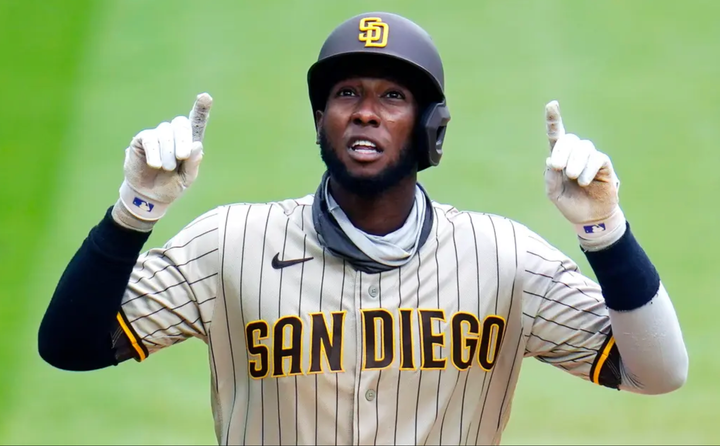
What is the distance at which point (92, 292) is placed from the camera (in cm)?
311

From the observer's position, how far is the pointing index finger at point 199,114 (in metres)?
3.14

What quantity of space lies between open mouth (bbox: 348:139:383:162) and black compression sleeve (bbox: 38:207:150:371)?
0.64m

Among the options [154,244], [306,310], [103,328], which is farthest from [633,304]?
[154,244]

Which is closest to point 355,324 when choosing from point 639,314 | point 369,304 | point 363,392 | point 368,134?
point 369,304

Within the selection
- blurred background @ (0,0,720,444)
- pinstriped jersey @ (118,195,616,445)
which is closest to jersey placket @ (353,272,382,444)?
pinstriped jersey @ (118,195,616,445)

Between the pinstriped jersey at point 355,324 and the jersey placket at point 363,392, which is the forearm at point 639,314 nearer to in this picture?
the pinstriped jersey at point 355,324

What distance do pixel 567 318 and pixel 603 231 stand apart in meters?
0.37

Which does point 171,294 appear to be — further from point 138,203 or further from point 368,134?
point 368,134

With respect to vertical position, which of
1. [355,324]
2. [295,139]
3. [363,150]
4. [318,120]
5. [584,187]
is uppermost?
[295,139]

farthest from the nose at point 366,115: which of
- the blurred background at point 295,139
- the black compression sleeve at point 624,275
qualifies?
the blurred background at point 295,139

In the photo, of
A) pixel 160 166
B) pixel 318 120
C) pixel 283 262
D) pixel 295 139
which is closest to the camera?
pixel 160 166

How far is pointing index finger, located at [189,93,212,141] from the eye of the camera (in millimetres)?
3139

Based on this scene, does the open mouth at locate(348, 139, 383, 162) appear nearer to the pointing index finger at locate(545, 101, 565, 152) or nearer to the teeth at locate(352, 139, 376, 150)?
the teeth at locate(352, 139, 376, 150)

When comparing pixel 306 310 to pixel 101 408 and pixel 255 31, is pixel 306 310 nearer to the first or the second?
pixel 101 408
